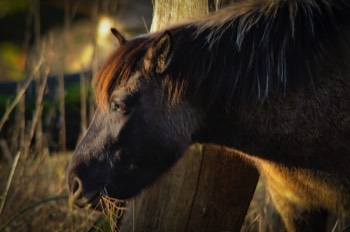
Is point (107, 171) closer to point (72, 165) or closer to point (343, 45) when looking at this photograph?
point (72, 165)

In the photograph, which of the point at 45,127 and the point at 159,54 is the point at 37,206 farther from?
the point at 159,54

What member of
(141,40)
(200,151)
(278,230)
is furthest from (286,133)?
(278,230)

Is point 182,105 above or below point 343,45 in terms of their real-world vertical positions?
below

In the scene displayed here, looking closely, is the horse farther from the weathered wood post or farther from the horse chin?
the weathered wood post

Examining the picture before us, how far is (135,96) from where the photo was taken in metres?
3.78

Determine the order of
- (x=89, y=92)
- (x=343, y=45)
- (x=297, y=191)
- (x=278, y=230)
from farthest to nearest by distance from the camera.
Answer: (x=89, y=92) → (x=278, y=230) → (x=297, y=191) → (x=343, y=45)

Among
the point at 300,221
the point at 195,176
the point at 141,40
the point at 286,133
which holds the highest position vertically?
the point at 141,40

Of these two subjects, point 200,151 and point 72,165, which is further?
point 200,151

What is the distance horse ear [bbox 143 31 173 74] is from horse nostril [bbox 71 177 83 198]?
676 millimetres

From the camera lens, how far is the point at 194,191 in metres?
4.16

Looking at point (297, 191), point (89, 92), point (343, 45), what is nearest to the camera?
point (343, 45)

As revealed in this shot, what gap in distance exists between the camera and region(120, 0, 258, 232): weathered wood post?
4145 millimetres

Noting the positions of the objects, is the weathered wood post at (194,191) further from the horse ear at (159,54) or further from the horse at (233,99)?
the horse ear at (159,54)

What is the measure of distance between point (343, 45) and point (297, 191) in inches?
33.8
